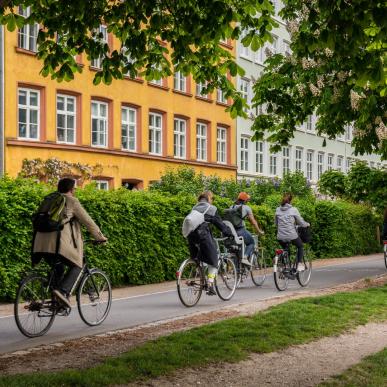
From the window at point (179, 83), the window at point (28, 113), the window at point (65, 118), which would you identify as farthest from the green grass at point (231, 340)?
the window at point (179, 83)

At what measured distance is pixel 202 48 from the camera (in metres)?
13.2

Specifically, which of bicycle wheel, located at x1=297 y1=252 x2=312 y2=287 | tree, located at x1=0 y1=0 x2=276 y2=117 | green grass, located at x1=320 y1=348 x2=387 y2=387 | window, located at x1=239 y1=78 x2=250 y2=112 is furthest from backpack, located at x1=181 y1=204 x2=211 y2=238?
window, located at x1=239 y1=78 x2=250 y2=112

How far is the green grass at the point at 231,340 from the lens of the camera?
24.4 ft

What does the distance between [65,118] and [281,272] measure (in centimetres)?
1871

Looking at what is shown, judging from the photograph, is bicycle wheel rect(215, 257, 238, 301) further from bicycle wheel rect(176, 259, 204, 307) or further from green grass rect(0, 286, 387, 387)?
green grass rect(0, 286, 387, 387)

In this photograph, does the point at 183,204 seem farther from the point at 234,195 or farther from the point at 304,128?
the point at 304,128

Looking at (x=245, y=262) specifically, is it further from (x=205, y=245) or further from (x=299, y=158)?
(x=299, y=158)

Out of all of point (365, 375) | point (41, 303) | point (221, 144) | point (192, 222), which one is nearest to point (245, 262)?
point (192, 222)

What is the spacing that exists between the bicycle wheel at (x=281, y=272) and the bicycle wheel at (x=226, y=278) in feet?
6.65

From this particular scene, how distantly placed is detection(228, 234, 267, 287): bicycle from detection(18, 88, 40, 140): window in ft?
50.8

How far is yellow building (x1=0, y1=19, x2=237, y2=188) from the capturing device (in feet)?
104

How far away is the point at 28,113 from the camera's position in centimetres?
3253

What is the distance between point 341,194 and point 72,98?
12532mm

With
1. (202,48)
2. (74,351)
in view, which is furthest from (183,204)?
(74,351)
